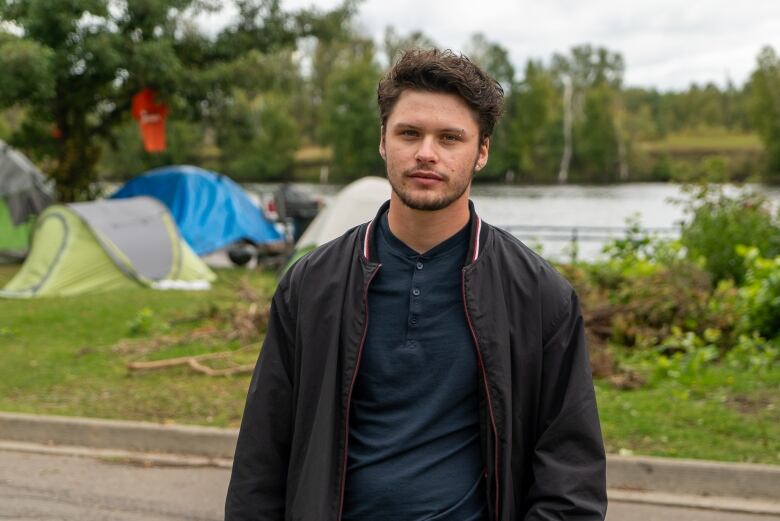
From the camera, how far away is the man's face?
259 cm

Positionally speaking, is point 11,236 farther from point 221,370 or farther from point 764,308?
point 764,308

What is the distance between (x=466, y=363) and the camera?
260cm

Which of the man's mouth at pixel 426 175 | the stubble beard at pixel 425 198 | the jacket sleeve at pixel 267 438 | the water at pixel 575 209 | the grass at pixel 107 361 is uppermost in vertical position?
the man's mouth at pixel 426 175

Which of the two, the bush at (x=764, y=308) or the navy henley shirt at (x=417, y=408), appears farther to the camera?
the bush at (x=764, y=308)

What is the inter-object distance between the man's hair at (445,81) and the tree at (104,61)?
54.7ft

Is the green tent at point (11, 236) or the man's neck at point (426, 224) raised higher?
the man's neck at point (426, 224)

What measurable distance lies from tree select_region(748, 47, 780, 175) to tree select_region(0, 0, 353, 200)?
182 feet

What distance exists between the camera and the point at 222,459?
7.40 metres

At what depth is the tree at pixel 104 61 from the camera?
19266 mm

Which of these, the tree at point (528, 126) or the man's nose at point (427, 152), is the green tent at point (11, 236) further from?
the tree at point (528, 126)

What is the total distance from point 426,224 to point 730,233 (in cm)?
1106

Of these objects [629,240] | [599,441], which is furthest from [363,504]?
[629,240]

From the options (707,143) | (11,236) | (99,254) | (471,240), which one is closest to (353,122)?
(707,143)

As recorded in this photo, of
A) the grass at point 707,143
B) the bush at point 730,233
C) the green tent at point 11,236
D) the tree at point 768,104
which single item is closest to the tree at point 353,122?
the grass at point 707,143
